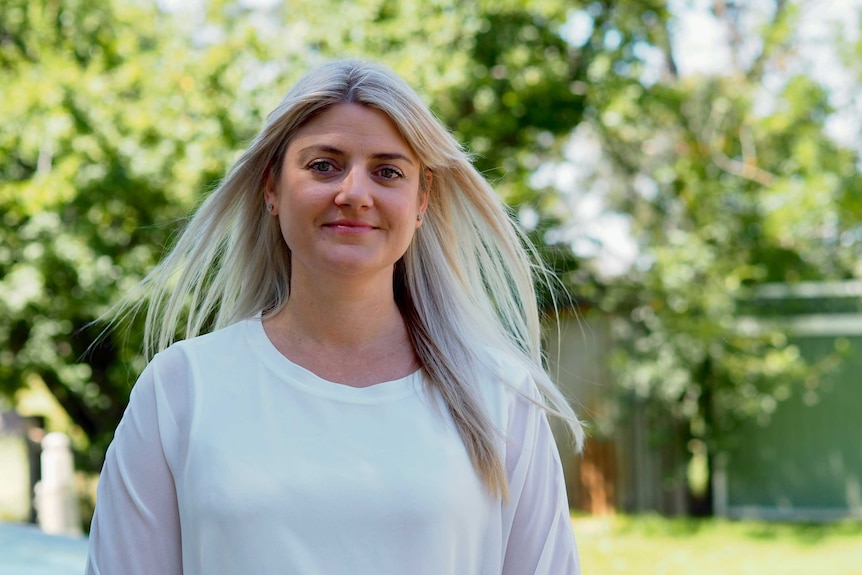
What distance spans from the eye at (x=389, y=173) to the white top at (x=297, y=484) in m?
0.35

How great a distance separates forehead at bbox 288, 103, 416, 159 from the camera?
185 cm

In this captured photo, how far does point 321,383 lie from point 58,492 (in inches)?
256

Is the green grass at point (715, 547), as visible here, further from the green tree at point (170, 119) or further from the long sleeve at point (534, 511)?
the long sleeve at point (534, 511)

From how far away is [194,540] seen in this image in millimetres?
1732

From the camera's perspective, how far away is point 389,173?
1.88 m

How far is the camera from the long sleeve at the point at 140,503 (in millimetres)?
1764

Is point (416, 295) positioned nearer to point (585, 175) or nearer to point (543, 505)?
point (543, 505)

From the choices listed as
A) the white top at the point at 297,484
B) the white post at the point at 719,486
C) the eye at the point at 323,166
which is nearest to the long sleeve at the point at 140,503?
the white top at the point at 297,484

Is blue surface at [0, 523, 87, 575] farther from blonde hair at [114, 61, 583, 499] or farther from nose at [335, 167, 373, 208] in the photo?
nose at [335, 167, 373, 208]

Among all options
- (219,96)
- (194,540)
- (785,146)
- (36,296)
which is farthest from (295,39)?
(194,540)

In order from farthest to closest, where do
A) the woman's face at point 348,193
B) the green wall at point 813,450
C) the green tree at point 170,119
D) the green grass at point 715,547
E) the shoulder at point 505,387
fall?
the green wall at point 813,450, the green tree at point 170,119, the green grass at point 715,547, the shoulder at point 505,387, the woman's face at point 348,193

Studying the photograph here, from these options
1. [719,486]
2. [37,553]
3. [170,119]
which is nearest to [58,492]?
[170,119]

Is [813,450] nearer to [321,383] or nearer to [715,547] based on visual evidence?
[715,547]

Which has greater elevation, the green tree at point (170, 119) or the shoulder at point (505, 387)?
the green tree at point (170, 119)
